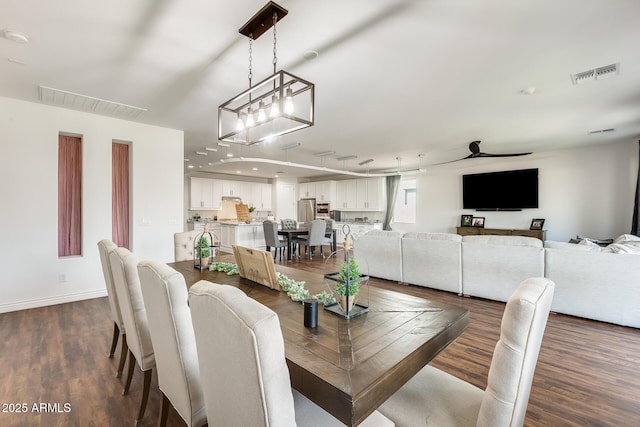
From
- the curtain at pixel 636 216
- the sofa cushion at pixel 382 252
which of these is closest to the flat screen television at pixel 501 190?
the curtain at pixel 636 216

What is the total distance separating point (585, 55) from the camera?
8.41 ft

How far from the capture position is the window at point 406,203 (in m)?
9.02

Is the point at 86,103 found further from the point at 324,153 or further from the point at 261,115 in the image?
the point at 324,153

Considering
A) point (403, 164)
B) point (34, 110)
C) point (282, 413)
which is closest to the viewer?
point (282, 413)

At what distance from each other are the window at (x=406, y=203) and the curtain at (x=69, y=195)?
795cm

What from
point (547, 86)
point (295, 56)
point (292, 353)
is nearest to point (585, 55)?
point (547, 86)

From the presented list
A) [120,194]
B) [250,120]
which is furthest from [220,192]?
[250,120]

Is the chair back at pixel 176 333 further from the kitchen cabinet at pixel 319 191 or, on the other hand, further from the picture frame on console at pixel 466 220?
the kitchen cabinet at pixel 319 191

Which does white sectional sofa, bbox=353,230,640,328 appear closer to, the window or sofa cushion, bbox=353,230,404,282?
sofa cushion, bbox=353,230,404,282

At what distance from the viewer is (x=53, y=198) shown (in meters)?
3.86

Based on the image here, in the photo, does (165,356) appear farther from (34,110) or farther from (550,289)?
(34,110)

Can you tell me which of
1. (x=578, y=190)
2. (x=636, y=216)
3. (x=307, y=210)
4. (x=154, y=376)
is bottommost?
(x=154, y=376)

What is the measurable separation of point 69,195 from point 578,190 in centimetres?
958

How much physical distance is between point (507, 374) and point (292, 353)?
0.75m
